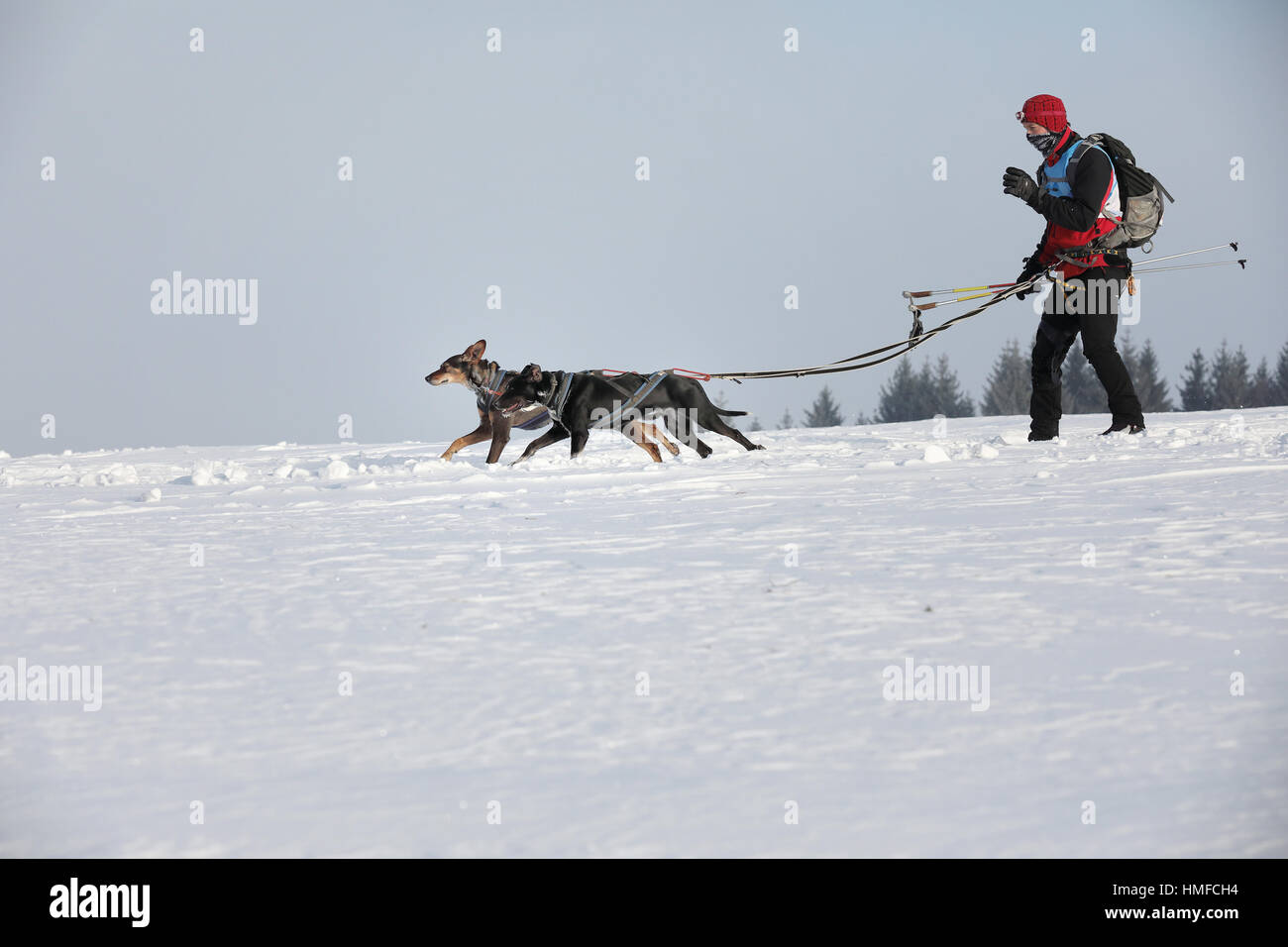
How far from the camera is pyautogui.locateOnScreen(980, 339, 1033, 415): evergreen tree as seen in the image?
1956 inches

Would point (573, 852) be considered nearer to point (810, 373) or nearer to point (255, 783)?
point (255, 783)

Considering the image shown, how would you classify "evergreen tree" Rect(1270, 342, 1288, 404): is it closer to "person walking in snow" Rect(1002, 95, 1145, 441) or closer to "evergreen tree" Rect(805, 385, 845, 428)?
"evergreen tree" Rect(805, 385, 845, 428)

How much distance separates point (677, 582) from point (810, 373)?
4.45 metres

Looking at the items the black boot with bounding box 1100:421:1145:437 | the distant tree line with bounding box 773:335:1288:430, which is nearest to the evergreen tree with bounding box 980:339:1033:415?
the distant tree line with bounding box 773:335:1288:430

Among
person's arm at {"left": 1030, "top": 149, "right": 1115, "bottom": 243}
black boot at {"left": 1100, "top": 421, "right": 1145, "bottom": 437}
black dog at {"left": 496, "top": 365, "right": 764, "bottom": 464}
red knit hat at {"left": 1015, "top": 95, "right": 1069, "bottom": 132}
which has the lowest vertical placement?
black boot at {"left": 1100, "top": 421, "right": 1145, "bottom": 437}

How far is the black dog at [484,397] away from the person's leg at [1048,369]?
3.68m

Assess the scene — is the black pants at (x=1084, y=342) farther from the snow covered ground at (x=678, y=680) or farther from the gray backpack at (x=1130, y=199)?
the snow covered ground at (x=678, y=680)

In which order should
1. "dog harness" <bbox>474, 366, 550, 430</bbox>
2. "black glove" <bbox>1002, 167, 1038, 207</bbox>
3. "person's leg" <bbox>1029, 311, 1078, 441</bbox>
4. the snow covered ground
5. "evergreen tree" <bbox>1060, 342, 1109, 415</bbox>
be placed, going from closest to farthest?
the snow covered ground → "black glove" <bbox>1002, 167, 1038, 207</bbox> → "person's leg" <bbox>1029, 311, 1078, 441</bbox> → "dog harness" <bbox>474, 366, 550, 430</bbox> → "evergreen tree" <bbox>1060, 342, 1109, 415</bbox>

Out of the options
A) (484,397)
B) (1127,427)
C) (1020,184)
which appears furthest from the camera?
(484,397)

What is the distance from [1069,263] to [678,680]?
616 cm

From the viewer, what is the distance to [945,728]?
252 centimetres

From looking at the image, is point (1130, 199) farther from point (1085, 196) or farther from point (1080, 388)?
point (1080, 388)

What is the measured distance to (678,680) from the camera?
2.94 m

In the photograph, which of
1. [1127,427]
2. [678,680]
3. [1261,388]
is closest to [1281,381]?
[1261,388]
